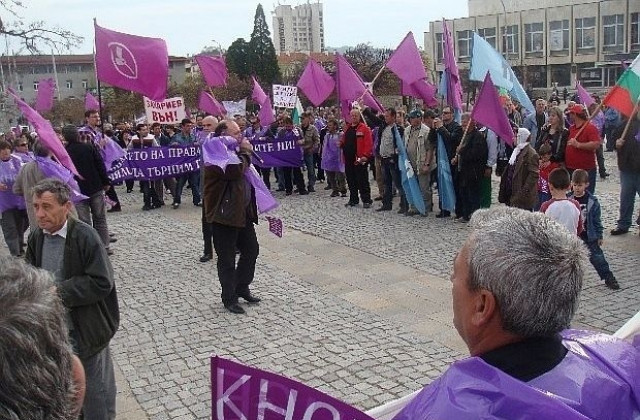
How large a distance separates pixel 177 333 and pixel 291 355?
4.30ft

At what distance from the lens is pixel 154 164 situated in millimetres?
14133

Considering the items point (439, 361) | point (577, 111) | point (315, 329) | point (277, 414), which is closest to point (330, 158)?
point (577, 111)

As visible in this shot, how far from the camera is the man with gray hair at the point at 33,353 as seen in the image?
1222mm

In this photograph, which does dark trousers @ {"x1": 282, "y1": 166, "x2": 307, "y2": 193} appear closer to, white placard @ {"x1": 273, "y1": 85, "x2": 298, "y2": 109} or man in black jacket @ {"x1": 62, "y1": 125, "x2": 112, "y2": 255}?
white placard @ {"x1": 273, "y1": 85, "x2": 298, "y2": 109}

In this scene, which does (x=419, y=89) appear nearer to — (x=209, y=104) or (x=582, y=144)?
(x=582, y=144)

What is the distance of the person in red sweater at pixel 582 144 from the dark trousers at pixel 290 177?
22.9 ft

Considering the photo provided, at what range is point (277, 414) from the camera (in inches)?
73.0

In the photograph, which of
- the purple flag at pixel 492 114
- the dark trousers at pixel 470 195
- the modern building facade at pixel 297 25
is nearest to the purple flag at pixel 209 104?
the dark trousers at pixel 470 195

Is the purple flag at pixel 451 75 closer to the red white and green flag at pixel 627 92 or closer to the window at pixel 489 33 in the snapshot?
the red white and green flag at pixel 627 92

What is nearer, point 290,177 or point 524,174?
point 524,174

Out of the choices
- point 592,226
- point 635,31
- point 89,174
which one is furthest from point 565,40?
point 592,226

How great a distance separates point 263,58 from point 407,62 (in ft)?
199

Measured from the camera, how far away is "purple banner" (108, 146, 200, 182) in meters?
14.0

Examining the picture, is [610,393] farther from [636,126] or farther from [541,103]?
[541,103]
